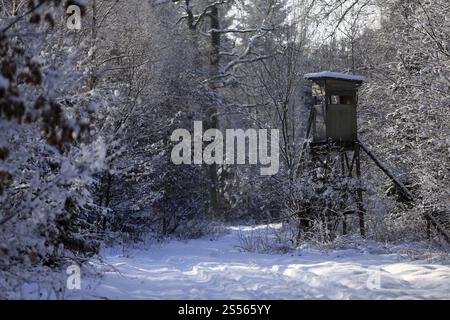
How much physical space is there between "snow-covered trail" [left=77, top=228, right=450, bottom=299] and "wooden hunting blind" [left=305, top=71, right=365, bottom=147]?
3.50 m

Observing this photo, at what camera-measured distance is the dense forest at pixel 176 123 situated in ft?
19.3

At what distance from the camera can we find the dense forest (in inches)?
232

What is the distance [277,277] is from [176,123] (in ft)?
37.1

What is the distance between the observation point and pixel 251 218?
2583 centimetres

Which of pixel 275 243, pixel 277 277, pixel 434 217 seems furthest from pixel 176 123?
pixel 277 277

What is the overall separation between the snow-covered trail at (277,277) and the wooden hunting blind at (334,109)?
3.50 m

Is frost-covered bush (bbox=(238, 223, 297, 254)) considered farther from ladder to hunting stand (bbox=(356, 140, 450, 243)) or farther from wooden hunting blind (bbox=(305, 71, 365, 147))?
ladder to hunting stand (bbox=(356, 140, 450, 243))

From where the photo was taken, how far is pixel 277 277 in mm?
8688

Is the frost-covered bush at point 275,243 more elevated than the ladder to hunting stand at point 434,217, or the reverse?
the ladder to hunting stand at point 434,217

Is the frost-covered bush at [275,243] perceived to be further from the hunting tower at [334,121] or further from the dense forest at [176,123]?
the hunting tower at [334,121]

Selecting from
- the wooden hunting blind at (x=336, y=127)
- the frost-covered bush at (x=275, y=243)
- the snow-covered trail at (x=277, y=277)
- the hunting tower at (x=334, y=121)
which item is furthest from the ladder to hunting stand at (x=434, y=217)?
the frost-covered bush at (x=275, y=243)

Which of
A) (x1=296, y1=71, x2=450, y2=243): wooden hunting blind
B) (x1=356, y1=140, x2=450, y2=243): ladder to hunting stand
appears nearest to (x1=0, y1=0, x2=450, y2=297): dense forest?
(x1=356, y1=140, x2=450, y2=243): ladder to hunting stand
